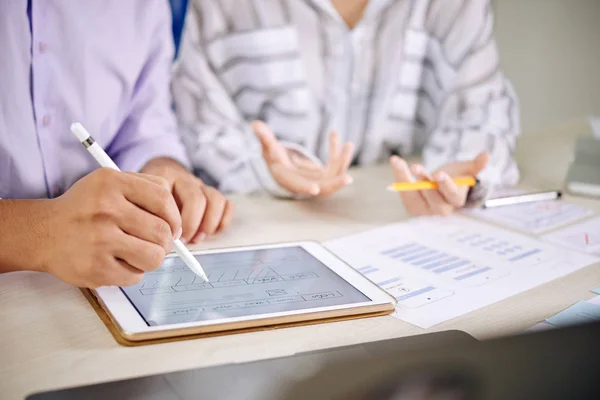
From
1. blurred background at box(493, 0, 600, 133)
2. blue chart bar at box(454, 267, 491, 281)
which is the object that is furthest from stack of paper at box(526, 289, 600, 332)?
blurred background at box(493, 0, 600, 133)

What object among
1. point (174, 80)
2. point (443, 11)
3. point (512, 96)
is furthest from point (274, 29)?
point (512, 96)

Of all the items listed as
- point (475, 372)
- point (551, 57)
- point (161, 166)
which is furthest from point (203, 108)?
point (475, 372)

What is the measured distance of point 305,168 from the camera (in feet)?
3.60

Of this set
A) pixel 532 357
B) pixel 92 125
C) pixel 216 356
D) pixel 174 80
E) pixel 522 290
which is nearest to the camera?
pixel 532 357

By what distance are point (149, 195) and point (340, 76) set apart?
74 centimetres

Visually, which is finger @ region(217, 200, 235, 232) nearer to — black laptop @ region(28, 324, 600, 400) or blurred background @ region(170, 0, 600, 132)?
black laptop @ region(28, 324, 600, 400)

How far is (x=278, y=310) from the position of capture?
2.02 feet

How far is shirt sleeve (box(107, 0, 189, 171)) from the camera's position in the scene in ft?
3.32

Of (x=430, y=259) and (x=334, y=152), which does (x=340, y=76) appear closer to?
(x=334, y=152)

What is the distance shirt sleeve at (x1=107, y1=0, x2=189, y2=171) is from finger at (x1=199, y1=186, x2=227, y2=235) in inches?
6.3

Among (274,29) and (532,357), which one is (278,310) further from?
(274,29)

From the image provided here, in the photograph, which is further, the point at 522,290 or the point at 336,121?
the point at 336,121

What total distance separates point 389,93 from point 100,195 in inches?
31.5

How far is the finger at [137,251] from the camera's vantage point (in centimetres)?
63
